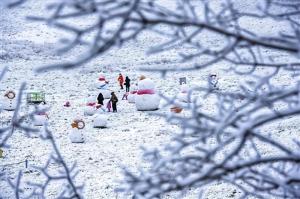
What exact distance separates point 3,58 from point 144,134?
15034 mm

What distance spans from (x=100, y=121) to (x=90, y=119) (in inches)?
45.9

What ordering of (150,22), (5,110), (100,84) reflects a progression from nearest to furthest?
(150,22) → (5,110) → (100,84)

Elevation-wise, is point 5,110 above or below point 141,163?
above

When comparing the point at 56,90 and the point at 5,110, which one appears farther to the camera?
the point at 56,90

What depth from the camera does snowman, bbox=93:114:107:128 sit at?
14.5m

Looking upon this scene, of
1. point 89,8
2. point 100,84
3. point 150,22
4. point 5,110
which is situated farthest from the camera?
point 100,84

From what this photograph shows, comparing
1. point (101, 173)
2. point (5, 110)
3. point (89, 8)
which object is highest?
point (89, 8)

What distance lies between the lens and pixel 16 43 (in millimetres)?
29469

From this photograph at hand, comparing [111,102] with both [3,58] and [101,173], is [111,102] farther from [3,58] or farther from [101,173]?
[3,58]

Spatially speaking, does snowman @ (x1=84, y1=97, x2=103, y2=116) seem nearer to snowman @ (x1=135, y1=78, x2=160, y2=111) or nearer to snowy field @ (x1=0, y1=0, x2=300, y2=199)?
snowy field @ (x1=0, y1=0, x2=300, y2=199)

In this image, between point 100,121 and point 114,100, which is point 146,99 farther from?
point 100,121

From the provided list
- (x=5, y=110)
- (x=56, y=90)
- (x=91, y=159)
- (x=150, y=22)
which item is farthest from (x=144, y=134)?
(x=150, y=22)

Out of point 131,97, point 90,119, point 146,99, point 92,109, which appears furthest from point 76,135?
point 131,97

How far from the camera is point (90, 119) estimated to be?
15.7 m
